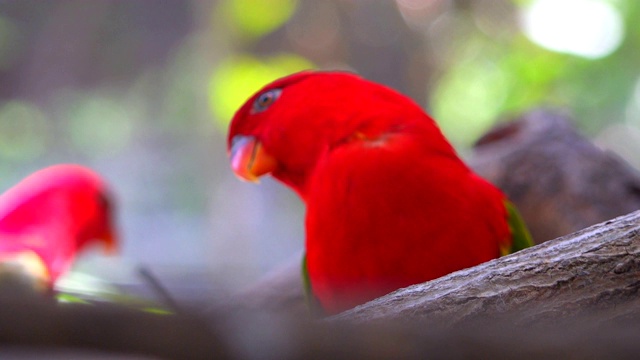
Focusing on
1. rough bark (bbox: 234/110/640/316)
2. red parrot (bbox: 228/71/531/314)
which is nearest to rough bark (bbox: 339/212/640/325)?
red parrot (bbox: 228/71/531/314)

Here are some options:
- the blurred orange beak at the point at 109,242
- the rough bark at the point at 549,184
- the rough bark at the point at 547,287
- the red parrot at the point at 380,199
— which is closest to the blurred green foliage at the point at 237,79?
the blurred orange beak at the point at 109,242

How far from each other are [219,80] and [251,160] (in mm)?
1951

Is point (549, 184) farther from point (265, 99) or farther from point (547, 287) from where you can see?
point (547, 287)

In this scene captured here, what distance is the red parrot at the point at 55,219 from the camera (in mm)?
1602

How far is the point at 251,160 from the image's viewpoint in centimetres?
124

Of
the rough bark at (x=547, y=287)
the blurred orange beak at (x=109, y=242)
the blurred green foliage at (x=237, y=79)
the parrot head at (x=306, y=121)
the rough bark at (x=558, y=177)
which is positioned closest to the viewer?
the rough bark at (x=547, y=287)

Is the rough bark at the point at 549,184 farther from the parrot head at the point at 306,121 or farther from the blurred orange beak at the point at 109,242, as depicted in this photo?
the blurred orange beak at the point at 109,242

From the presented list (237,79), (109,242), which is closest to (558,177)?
(109,242)

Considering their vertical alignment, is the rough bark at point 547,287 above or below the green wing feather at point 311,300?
below

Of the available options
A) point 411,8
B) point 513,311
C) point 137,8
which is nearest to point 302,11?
point 411,8

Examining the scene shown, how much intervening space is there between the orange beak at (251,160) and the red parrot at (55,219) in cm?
53

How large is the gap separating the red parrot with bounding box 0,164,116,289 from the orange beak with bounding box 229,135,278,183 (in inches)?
20.9

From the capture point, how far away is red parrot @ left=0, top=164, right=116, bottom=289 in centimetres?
160

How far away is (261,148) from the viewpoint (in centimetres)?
124
